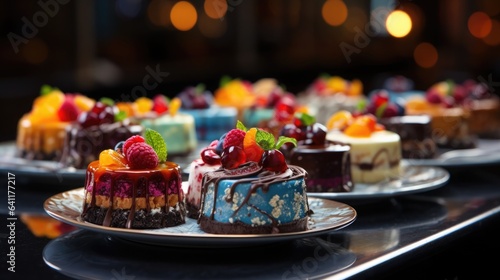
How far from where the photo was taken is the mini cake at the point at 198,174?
2367 millimetres

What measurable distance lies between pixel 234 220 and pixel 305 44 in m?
6.64

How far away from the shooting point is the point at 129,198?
219 centimetres

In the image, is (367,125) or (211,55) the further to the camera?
(211,55)

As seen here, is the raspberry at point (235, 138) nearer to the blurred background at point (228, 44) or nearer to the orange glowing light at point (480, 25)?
the blurred background at point (228, 44)

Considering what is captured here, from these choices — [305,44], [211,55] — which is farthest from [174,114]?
[305,44]

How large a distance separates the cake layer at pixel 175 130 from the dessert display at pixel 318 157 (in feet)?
2.86

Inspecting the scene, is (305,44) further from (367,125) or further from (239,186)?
(239,186)

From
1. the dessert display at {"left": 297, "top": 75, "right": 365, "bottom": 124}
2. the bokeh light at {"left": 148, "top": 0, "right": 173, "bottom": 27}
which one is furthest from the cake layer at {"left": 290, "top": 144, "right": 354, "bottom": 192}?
the bokeh light at {"left": 148, "top": 0, "right": 173, "bottom": 27}

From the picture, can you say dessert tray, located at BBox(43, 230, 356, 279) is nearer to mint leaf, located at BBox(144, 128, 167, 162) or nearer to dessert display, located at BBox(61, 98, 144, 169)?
mint leaf, located at BBox(144, 128, 167, 162)

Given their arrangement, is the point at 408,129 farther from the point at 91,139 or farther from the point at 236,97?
the point at 91,139

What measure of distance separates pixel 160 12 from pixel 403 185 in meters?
4.42

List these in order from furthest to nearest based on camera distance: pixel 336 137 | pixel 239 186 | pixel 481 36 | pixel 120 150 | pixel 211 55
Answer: pixel 481 36 < pixel 211 55 < pixel 336 137 < pixel 120 150 < pixel 239 186

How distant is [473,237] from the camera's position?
2445 millimetres

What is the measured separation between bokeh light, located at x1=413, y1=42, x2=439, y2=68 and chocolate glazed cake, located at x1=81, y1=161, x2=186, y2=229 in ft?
23.6
